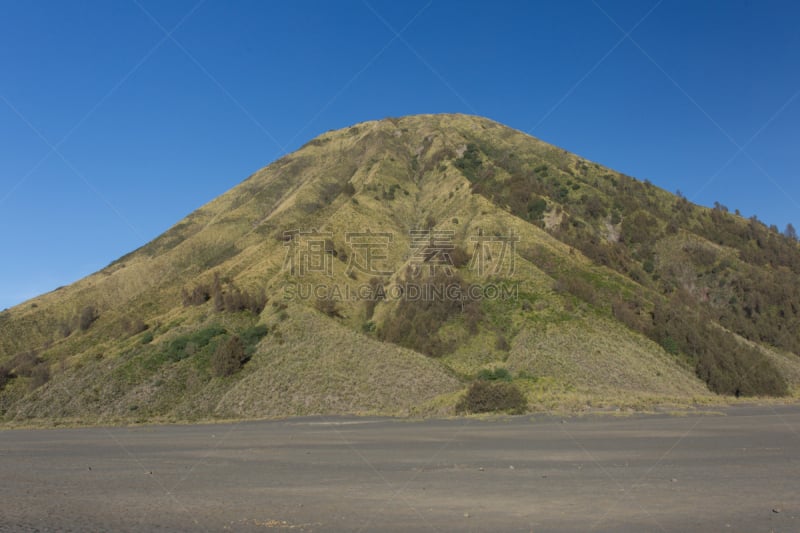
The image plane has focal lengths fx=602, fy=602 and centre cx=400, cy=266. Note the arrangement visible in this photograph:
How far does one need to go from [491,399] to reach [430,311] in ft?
74.5

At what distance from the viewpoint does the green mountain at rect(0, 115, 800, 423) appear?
1861 inches

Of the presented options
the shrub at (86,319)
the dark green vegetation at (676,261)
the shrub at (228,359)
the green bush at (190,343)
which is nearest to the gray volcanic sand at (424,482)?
the shrub at (228,359)

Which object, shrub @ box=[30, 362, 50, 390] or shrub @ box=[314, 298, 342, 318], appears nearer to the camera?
shrub @ box=[30, 362, 50, 390]

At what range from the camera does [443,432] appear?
28.7 metres

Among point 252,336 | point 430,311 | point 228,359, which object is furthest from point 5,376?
point 430,311

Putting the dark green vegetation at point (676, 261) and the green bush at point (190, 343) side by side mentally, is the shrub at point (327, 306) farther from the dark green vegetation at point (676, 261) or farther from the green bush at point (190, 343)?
the dark green vegetation at point (676, 261)

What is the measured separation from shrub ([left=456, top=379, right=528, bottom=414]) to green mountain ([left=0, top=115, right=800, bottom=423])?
21cm

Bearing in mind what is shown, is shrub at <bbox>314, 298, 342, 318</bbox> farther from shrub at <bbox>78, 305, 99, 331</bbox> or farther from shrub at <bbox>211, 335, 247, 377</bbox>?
shrub at <bbox>78, 305, 99, 331</bbox>

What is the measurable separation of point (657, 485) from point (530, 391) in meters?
29.1

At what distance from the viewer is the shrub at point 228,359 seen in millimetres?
50031

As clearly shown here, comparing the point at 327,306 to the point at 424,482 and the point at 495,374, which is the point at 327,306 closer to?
the point at 495,374

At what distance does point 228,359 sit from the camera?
5000 cm

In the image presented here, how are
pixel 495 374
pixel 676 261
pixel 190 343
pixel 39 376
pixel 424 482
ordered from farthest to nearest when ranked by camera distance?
pixel 676 261 < pixel 39 376 < pixel 190 343 < pixel 495 374 < pixel 424 482

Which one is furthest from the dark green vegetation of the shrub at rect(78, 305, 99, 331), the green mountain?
the shrub at rect(78, 305, 99, 331)
